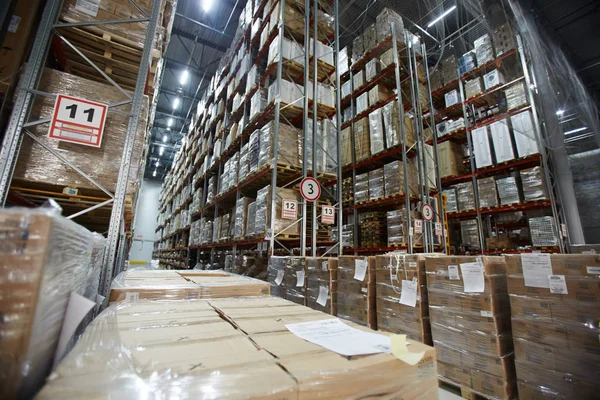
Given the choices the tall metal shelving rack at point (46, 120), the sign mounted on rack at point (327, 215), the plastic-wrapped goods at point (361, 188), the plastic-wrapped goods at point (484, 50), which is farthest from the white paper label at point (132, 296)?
the plastic-wrapped goods at point (484, 50)

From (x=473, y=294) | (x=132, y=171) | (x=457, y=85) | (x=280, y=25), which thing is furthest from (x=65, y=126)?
(x=457, y=85)

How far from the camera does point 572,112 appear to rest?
8.13m

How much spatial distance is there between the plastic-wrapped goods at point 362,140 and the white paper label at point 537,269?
5.15 m

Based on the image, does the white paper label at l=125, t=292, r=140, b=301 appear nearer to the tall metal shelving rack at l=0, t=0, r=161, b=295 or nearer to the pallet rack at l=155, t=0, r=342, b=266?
the tall metal shelving rack at l=0, t=0, r=161, b=295

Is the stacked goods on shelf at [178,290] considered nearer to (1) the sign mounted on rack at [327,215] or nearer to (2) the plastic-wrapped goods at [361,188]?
(1) the sign mounted on rack at [327,215]

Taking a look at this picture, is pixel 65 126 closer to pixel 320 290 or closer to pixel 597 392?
pixel 320 290

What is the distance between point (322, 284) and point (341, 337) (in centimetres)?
318

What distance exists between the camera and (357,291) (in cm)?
380

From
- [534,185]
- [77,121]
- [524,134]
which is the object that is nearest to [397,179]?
[534,185]

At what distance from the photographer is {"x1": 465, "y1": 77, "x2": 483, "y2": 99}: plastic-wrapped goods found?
315 inches

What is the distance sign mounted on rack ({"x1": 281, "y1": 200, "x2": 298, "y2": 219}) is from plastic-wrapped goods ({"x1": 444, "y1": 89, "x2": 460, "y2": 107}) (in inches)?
259

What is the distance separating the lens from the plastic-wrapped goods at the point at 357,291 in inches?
144

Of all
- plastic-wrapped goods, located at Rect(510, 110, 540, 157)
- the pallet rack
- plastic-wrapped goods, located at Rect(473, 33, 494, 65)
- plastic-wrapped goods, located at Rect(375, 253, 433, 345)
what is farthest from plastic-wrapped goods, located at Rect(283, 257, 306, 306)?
plastic-wrapped goods, located at Rect(473, 33, 494, 65)

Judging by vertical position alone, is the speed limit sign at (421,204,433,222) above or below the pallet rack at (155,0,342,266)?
below
